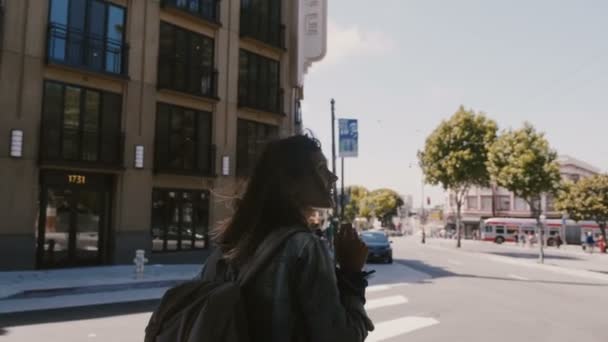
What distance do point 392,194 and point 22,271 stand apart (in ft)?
323

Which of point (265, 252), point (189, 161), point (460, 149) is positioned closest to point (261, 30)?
point (189, 161)

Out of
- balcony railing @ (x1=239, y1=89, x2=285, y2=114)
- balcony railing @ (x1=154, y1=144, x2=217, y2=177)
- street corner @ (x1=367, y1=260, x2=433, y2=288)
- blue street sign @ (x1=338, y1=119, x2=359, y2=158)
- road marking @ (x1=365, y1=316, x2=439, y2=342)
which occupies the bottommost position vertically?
street corner @ (x1=367, y1=260, x2=433, y2=288)

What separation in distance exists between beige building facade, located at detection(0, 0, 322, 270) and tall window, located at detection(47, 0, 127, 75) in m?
0.03

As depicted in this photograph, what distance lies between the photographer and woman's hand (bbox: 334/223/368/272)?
1.65 m

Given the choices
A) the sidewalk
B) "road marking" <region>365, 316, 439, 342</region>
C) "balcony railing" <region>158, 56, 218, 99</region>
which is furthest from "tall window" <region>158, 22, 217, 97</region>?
"road marking" <region>365, 316, 439, 342</region>

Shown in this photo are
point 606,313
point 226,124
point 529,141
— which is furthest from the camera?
point 529,141

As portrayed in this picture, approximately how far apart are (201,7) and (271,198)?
18969 mm

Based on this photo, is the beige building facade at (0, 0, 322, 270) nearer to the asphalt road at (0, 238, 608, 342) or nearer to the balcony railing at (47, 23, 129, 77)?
the balcony railing at (47, 23, 129, 77)

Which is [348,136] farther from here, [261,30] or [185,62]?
[261,30]

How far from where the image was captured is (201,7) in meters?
18.8

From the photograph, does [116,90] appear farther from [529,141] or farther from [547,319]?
[529,141]

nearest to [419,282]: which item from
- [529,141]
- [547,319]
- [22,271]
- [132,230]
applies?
[547,319]

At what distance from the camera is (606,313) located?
9.56 meters

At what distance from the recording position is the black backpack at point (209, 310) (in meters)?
1.34
